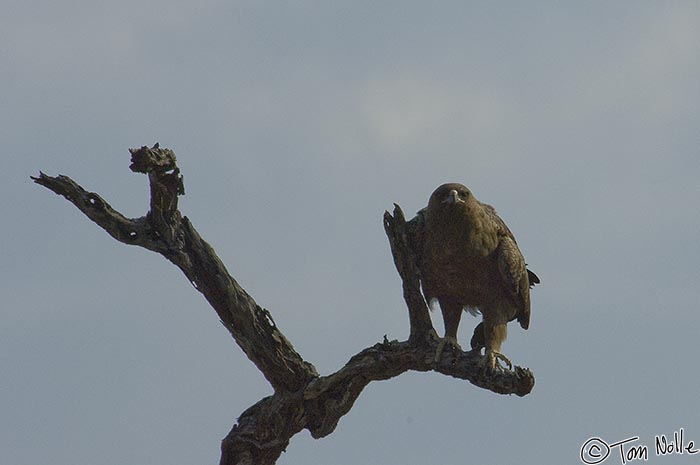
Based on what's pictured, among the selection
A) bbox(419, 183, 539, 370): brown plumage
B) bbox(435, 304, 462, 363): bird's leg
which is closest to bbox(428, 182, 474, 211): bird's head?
bbox(419, 183, 539, 370): brown plumage

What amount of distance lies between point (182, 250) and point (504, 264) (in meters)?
2.62

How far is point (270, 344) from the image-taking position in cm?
859

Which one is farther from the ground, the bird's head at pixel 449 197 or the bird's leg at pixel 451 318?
the bird's head at pixel 449 197

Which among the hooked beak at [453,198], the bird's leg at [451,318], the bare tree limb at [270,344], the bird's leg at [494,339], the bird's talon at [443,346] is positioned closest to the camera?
the bare tree limb at [270,344]

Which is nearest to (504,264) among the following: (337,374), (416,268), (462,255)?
(462,255)

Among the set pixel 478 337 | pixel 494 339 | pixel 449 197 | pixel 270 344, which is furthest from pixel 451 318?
pixel 270 344

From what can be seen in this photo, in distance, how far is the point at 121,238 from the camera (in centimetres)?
819

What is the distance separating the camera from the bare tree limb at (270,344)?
7992 mm

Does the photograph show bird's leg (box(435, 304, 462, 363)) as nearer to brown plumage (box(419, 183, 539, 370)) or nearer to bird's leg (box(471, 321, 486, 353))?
brown plumage (box(419, 183, 539, 370))

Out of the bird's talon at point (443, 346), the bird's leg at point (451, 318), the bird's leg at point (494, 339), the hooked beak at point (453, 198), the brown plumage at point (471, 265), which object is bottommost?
the bird's talon at point (443, 346)

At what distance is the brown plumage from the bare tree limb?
0.29 meters

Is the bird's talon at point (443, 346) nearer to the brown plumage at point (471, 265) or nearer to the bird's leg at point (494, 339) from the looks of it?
the bird's leg at point (494, 339)

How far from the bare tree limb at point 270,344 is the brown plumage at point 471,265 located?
0.29 metres

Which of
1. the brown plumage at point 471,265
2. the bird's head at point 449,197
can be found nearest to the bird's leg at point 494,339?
the brown plumage at point 471,265
